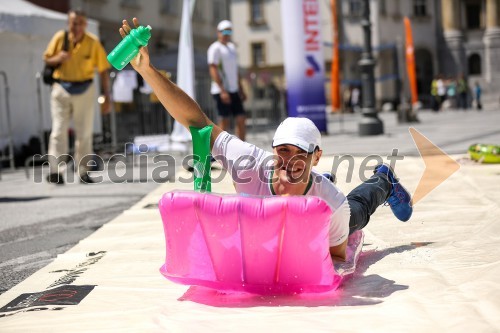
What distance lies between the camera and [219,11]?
37156mm

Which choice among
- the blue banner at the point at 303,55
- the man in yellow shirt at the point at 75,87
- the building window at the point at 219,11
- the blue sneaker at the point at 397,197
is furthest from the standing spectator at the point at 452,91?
the blue sneaker at the point at 397,197

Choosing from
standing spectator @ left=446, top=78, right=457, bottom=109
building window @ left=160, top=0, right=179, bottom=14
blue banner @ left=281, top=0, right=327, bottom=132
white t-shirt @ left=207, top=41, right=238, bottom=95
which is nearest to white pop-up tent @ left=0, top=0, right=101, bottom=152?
white t-shirt @ left=207, top=41, right=238, bottom=95

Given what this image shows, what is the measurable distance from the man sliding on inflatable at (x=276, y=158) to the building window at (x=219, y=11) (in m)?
33.0

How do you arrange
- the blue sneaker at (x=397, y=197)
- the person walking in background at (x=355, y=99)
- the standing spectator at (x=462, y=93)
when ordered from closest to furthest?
the blue sneaker at (x=397, y=197) → the standing spectator at (x=462, y=93) → the person walking in background at (x=355, y=99)

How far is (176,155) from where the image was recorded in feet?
49.5

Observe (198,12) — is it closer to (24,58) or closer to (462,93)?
(462,93)

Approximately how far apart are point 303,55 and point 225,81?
5159 mm

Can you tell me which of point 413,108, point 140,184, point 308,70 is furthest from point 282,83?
point 140,184

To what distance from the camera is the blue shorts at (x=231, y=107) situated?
11602 millimetres

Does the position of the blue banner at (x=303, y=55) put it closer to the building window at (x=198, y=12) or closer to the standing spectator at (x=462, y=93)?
the building window at (x=198, y=12)

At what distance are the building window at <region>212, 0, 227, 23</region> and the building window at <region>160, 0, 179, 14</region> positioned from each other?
410cm

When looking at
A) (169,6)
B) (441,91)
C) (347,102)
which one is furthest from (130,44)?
(347,102)

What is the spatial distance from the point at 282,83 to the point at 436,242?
173 feet

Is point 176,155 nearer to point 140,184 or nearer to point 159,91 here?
point 140,184
